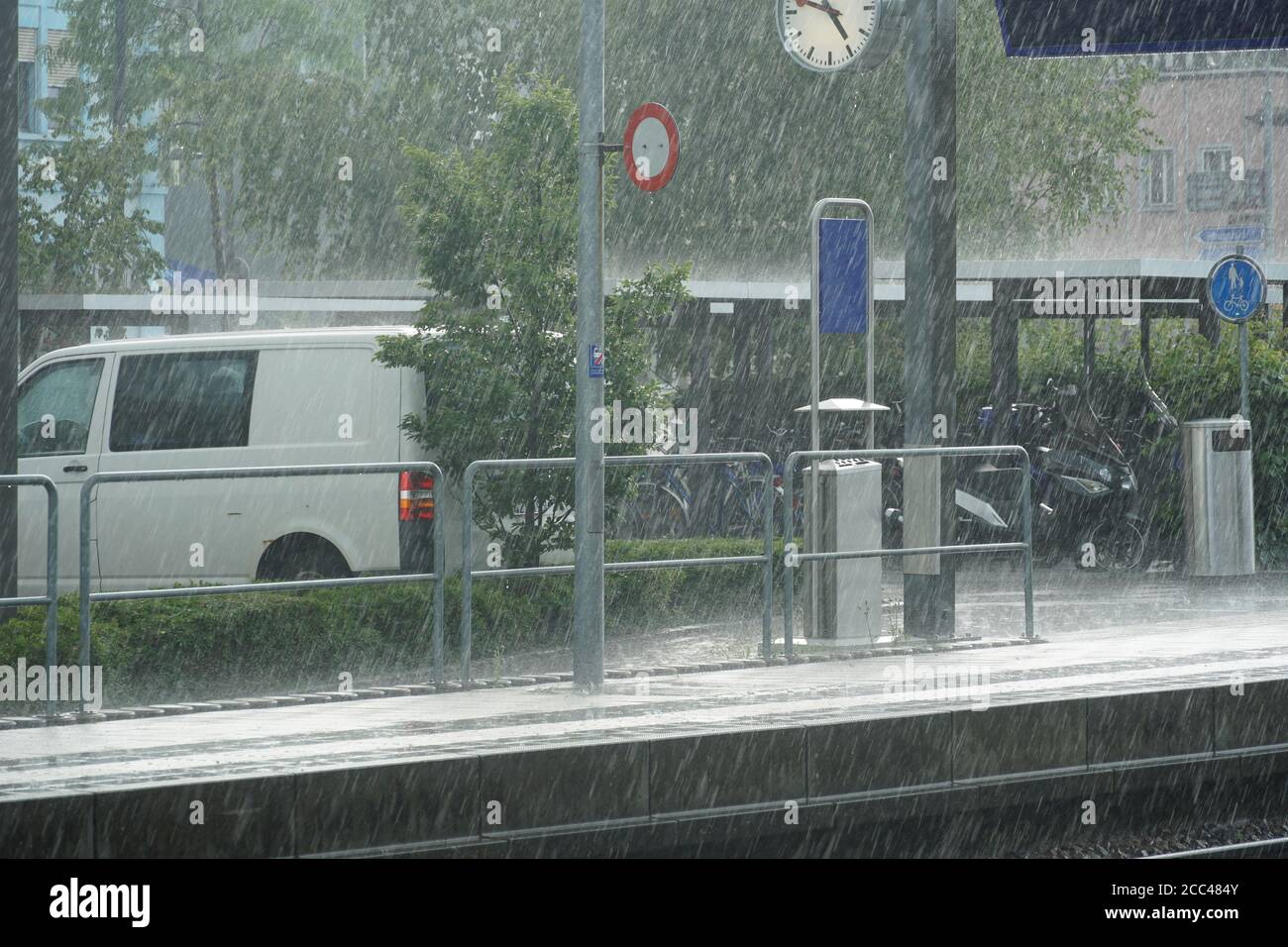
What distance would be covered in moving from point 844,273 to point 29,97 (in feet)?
104

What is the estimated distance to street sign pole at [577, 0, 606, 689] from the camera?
11.0 meters

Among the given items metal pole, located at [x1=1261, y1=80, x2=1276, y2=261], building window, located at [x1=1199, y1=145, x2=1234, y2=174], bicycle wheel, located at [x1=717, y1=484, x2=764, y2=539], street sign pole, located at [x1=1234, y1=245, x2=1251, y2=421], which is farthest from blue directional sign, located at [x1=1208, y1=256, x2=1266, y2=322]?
building window, located at [x1=1199, y1=145, x2=1234, y2=174]

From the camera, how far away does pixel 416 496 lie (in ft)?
39.8

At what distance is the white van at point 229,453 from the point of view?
41.4 feet

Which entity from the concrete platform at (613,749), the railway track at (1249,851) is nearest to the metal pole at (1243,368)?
the concrete platform at (613,749)

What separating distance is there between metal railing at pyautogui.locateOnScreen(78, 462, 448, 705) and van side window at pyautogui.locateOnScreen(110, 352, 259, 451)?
2804mm

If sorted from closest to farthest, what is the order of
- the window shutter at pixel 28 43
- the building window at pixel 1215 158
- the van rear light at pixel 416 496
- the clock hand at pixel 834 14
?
the van rear light at pixel 416 496 < the clock hand at pixel 834 14 < the window shutter at pixel 28 43 < the building window at pixel 1215 158

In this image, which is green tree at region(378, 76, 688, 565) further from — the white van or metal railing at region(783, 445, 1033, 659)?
metal railing at region(783, 445, 1033, 659)

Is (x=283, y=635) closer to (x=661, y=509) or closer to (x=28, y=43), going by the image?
(x=661, y=509)

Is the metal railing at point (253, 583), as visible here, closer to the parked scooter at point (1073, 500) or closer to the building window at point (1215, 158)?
the parked scooter at point (1073, 500)

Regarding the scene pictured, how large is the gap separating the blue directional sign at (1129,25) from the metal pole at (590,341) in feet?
8.25

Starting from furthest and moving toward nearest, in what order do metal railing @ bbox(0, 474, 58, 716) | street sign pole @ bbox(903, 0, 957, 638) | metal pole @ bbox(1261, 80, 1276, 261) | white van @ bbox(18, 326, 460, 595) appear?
1. metal pole @ bbox(1261, 80, 1276, 261)
2. street sign pole @ bbox(903, 0, 957, 638)
3. white van @ bbox(18, 326, 460, 595)
4. metal railing @ bbox(0, 474, 58, 716)
